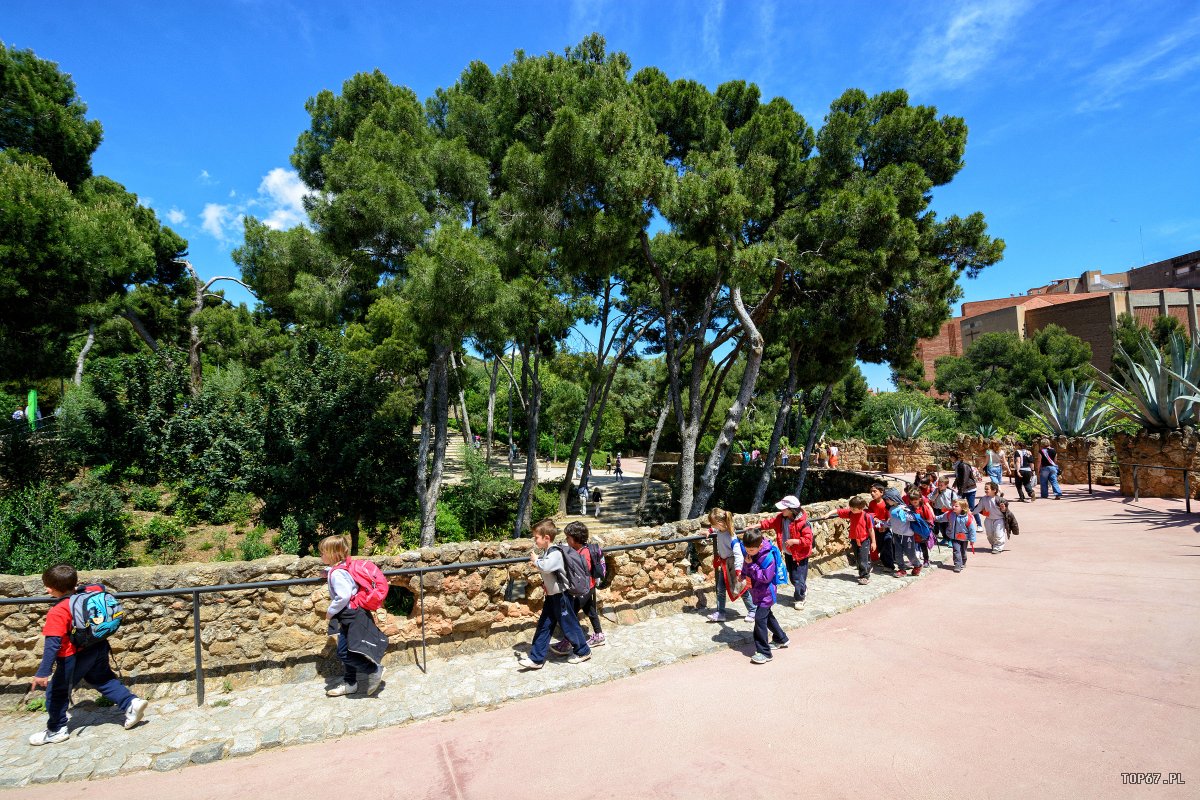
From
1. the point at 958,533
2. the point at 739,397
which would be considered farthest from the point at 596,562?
the point at 739,397

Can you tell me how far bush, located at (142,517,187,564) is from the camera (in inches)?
518

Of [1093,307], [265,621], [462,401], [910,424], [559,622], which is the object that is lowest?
[559,622]

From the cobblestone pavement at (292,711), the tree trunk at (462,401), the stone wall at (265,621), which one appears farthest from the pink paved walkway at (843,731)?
the tree trunk at (462,401)

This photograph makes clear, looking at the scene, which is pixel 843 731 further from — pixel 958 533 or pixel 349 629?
pixel 958 533

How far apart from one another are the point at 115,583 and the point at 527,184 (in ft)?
30.8

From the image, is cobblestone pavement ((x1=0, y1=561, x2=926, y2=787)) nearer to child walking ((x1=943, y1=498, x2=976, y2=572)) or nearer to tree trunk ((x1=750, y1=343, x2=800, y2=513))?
child walking ((x1=943, y1=498, x2=976, y2=572))

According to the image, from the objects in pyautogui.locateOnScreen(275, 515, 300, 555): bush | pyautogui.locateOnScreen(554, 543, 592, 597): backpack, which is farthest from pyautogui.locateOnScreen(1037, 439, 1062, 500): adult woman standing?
pyautogui.locateOnScreen(275, 515, 300, 555): bush

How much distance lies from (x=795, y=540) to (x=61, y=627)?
706 centimetres

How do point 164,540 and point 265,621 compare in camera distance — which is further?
point 164,540

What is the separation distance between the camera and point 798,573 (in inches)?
290

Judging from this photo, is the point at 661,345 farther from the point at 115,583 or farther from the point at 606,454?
the point at 606,454

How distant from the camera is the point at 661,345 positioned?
18.8 meters

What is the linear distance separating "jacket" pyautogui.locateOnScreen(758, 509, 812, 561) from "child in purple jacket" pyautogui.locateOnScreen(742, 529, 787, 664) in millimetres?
1564

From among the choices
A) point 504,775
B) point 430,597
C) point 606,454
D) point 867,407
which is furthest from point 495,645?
point 867,407
